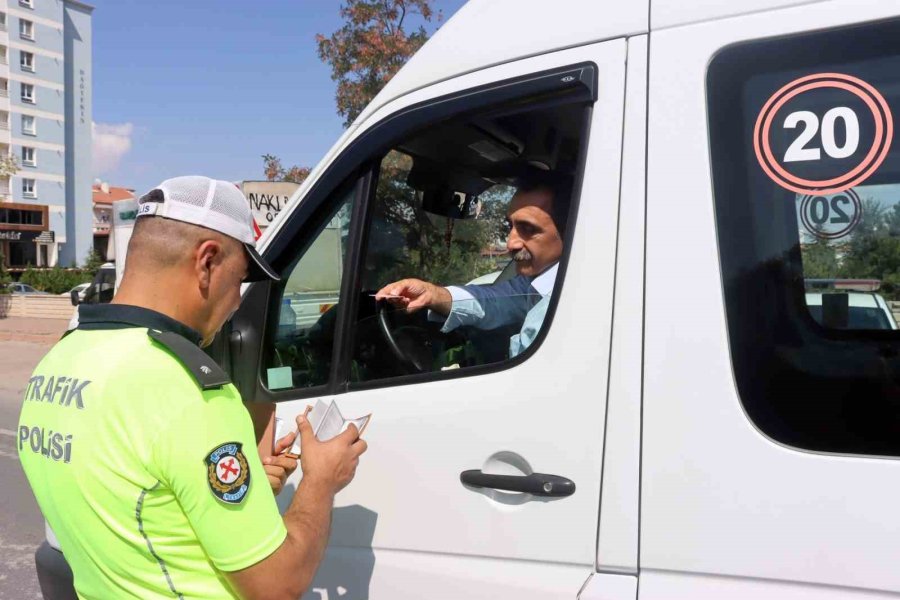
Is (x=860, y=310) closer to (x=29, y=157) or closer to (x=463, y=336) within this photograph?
(x=463, y=336)

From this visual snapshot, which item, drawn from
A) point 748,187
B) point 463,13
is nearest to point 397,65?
point 463,13

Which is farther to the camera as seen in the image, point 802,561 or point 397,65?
point 397,65

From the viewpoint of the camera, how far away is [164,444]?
126cm

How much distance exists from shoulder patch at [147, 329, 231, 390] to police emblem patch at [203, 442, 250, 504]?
119mm

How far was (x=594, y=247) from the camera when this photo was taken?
1.59 m

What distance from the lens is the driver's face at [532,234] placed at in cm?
197

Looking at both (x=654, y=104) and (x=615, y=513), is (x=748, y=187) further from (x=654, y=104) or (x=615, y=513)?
(x=615, y=513)

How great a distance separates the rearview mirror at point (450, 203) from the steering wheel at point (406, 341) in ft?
1.11

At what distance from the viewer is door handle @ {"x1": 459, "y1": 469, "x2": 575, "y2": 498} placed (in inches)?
61.2

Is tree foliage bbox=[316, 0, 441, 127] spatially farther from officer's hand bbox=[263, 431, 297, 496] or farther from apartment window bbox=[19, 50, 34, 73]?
apartment window bbox=[19, 50, 34, 73]

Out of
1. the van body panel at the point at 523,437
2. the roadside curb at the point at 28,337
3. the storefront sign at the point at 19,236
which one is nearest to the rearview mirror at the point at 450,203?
the van body panel at the point at 523,437

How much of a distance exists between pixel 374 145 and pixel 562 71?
0.54 meters

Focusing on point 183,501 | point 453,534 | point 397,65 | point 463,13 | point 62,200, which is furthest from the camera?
point 62,200

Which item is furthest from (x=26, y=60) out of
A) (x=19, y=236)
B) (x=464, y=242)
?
(x=464, y=242)
